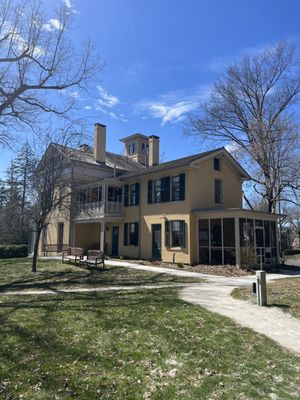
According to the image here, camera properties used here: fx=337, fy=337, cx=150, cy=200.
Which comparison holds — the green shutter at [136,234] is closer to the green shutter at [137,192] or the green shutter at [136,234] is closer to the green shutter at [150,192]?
the green shutter at [137,192]

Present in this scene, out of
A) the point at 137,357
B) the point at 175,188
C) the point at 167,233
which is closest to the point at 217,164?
the point at 175,188

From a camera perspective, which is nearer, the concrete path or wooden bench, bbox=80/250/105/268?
the concrete path

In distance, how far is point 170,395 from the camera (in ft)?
13.6

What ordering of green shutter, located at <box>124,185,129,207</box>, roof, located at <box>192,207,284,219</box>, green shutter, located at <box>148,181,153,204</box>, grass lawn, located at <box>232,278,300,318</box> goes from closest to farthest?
grass lawn, located at <box>232,278,300,318</box>
roof, located at <box>192,207,284,219</box>
green shutter, located at <box>148,181,153,204</box>
green shutter, located at <box>124,185,129,207</box>

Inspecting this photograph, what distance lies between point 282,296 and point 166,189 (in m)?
12.6

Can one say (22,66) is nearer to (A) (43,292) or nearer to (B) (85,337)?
(A) (43,292)

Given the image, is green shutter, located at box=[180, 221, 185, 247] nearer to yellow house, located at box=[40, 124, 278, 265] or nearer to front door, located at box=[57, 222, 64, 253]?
yellow house, located at box=[40, 124, 278, 265]

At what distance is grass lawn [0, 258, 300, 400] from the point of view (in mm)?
4262

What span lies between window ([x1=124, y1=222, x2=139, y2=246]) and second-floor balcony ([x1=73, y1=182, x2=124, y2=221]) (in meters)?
1.11

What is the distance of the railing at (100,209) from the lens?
24266 millimetres

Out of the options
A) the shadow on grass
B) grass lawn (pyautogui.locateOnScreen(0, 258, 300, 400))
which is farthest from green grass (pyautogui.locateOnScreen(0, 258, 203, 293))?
grass lawn (pyautogui.locateOnScreen(0, 258, 300, 400))

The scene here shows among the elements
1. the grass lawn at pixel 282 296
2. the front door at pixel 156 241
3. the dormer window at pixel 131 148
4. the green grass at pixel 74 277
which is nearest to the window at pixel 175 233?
the front door at pixel 156 241

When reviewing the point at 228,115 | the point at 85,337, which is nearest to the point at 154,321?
the point at 85,337

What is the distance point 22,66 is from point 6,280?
908 cm
